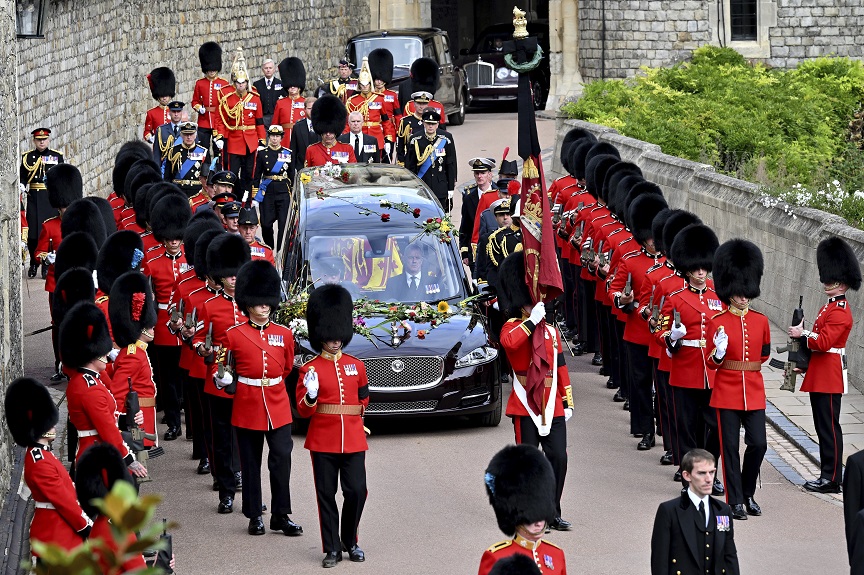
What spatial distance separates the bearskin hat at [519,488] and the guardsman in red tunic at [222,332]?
11.4ft

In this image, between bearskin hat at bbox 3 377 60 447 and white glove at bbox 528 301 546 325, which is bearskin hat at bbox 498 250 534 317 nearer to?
white glove at bbox 528 301 546 325

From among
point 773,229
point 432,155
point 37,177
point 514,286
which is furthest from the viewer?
point 432,155

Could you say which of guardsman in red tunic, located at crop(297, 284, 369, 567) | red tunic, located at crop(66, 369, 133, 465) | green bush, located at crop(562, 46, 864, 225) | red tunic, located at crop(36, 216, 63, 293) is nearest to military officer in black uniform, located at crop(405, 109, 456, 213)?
green bush, located at crop(562, 46, 864, 225)

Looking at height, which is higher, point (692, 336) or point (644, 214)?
point (644, 214)

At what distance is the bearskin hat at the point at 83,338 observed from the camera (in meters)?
7.57

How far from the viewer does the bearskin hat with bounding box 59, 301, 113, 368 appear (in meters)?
7.57

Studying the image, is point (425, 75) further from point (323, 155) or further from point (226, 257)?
point (226, 257)

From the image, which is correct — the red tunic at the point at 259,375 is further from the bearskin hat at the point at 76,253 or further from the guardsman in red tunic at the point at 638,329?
the guardsman in red tunic at the point at 638,329

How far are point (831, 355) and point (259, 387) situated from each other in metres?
3.43

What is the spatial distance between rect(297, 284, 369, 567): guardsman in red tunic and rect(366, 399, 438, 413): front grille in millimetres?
2482

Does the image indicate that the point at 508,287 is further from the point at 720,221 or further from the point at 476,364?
the point at 720,221

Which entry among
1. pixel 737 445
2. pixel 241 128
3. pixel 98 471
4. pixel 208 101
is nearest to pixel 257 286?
pixel 98 471

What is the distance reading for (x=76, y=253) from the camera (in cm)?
1055

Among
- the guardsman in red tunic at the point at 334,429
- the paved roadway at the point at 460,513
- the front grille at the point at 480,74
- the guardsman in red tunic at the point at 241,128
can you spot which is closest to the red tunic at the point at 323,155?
the guardsman in red tunic at the point at 241,128
